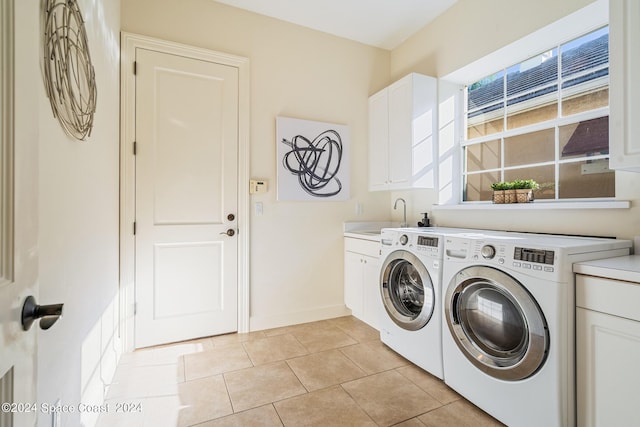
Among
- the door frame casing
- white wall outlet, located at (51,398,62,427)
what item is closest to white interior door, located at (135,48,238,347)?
the door frame casing

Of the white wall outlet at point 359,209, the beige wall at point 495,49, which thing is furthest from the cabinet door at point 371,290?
the beige wall at point 495,49

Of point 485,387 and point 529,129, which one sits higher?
point 529,129

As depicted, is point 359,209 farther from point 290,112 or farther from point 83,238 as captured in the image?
point 83,238

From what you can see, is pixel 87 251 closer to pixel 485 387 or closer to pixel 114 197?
pixel 114 197

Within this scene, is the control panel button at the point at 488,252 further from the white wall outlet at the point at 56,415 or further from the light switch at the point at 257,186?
the white wall outlet at the point at 56,415

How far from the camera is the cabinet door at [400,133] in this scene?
2830 millimetres

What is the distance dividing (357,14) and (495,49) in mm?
1287

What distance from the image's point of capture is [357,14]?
9.48ft

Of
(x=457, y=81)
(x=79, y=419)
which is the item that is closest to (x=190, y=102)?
(x=79, y=419)

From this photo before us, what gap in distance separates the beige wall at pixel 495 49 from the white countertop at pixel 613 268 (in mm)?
423

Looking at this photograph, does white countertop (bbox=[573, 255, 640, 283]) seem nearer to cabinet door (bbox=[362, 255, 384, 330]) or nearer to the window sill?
the window sill

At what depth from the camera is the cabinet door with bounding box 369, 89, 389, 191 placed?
314 centimetres

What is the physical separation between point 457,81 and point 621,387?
2569mm

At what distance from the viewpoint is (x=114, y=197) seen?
2314 mm
